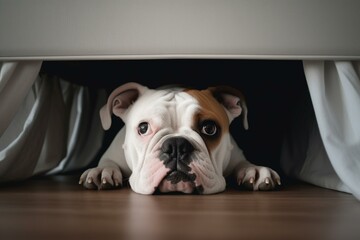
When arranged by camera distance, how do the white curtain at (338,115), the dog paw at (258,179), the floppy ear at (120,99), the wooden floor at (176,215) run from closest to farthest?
the wooden floor at (176,215) < the white curtain at (338,115) < the dog paw at (258,179) < the floppy ear at (120,99)

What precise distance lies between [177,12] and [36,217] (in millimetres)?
835

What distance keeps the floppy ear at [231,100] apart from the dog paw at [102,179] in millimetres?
553

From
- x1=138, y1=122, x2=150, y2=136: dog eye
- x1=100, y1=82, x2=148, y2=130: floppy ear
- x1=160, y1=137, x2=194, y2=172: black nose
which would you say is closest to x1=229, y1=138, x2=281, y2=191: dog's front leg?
x1=160, y1=137, x2=194, y2=172: black nose

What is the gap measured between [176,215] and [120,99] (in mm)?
867

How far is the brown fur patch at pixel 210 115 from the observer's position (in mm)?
1697

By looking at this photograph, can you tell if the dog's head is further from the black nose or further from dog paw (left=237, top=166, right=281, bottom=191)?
dog paw (left=237, top=166, right=281, bottom=191)

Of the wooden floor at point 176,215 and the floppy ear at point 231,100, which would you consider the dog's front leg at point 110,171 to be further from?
the floppy ear at point 231,100

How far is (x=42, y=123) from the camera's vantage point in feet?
7.30

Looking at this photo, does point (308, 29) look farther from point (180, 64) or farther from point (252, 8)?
point (180, 64)

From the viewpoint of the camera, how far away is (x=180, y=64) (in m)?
2.57

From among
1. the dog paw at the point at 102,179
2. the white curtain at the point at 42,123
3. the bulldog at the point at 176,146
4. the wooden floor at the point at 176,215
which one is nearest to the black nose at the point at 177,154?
the bulldog at the point at 176,146

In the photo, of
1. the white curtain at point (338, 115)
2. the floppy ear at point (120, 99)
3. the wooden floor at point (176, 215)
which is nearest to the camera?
the wooden floor at point (176, 215)

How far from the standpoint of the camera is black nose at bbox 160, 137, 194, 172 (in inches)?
60.7

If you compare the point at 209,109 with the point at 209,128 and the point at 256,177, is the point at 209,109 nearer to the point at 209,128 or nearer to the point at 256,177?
the point at 209,128
